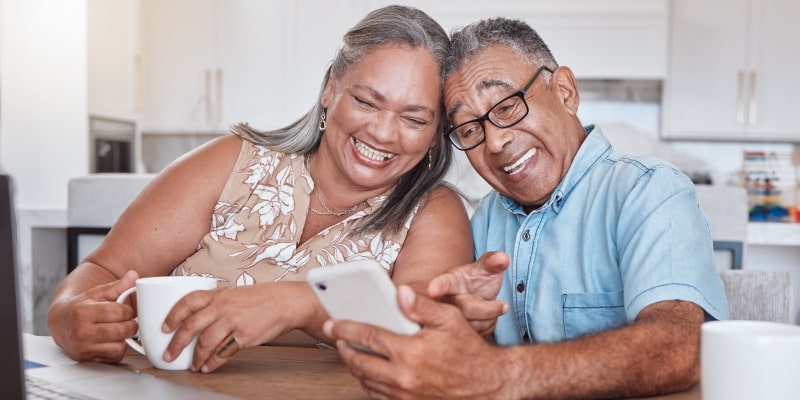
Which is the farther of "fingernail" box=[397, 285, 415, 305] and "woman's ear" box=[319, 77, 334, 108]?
"woman's ear" box=[319, 77, 334, 108]

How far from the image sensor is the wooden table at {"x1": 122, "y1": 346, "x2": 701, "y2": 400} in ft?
2.99

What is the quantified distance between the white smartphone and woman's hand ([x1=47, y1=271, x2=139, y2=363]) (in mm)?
396

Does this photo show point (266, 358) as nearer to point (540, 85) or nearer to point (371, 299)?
point (371, 299)

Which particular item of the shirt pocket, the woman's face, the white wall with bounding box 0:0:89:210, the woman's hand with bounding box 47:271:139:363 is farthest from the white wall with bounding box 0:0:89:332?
the shirt pocket

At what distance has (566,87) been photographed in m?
1.46

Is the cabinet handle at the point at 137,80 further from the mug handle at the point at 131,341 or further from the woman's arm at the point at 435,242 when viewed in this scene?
the mug handle at the point at 131,341

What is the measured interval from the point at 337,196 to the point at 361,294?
866mm

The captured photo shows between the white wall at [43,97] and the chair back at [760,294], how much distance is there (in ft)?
10.2

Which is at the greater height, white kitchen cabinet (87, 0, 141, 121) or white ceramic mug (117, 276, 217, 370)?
white kitchen cabinet (87, 0, 141, 121)

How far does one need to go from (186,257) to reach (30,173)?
2753 millimetres

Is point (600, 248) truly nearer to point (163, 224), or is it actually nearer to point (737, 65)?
point (163, 224)

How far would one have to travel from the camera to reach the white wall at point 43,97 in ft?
12.3

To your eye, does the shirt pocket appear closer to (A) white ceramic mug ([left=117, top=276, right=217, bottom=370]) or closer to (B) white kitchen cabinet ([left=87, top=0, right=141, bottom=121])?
(A) white ceramic mug ([left=117, top=276, right=217, bottom=370])

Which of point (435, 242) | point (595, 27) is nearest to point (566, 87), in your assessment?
point (435, 242)
